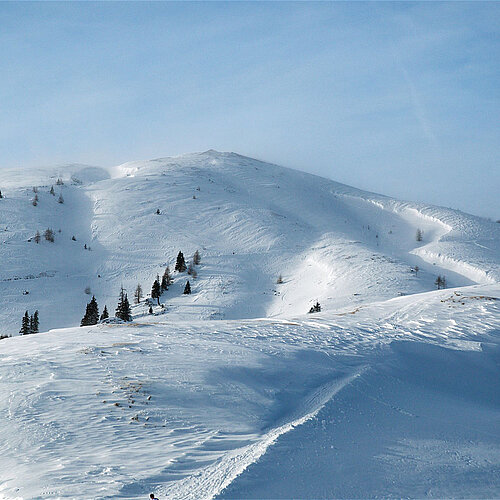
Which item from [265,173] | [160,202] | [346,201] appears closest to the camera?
[160,202]

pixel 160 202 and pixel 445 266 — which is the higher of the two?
pixel 160 202

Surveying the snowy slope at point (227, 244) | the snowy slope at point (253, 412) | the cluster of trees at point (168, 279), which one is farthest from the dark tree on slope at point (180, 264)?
the snowy slope at point (253, 412)

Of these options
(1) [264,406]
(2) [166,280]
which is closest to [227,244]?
(2) [166,280]

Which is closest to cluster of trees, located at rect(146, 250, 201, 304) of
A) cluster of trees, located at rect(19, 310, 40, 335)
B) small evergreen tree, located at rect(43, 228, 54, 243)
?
cluster of trees, located at rect(19, 310, 40, 335)

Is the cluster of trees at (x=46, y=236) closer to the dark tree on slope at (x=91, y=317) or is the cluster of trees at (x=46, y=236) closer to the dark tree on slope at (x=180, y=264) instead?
the dark tree on slope at (x=180, y=264)

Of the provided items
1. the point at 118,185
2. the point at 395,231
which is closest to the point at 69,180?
the point at 118,185

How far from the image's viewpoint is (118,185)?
8650cm

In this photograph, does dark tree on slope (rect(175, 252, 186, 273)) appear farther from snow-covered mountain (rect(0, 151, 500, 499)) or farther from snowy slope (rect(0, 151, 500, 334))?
snow-covered mountain (rect(0, 151, 500, 499))

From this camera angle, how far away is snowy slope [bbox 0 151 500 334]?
43.6 m

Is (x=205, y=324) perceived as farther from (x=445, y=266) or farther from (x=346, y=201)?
(x=346, y=201)

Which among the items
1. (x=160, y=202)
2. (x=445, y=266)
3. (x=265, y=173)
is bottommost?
(x=445, y=266)

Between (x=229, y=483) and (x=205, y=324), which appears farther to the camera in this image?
(x=205, y=324)

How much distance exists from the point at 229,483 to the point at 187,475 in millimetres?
856

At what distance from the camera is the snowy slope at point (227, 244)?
4362 centimetres
